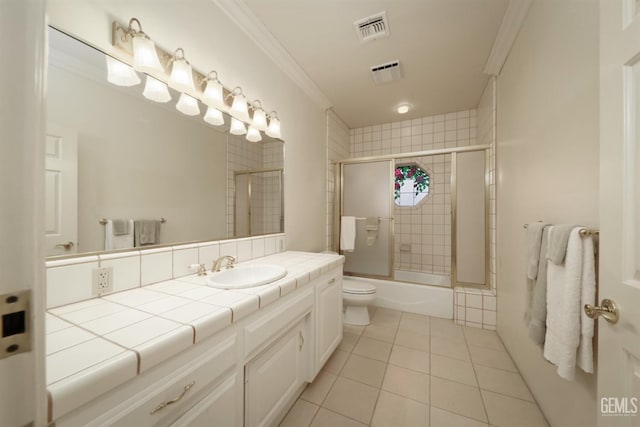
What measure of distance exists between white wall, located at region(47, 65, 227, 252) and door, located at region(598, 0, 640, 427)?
1684mm

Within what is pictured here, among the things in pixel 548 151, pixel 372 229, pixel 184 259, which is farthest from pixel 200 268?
pixel 372 229

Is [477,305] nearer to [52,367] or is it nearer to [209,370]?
[209,370]

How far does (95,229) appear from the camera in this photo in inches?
37.2

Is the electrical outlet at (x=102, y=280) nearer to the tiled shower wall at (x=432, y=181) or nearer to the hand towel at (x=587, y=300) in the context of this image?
the hand towel at (x=587, y=300)

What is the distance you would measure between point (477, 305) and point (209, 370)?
8.15 ft

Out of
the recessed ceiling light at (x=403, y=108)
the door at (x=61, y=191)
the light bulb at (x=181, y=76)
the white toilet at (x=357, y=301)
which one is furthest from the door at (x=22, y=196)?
the recessed ceiling light at (x=403, y=108)

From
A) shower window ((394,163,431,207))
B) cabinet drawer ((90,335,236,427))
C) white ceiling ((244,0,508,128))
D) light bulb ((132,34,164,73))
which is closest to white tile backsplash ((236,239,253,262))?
cabinet drawer ((90,335,236,427))

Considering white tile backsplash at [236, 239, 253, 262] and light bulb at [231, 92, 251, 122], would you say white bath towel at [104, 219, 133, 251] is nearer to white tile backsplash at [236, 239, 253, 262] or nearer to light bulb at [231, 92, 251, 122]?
white tile backsplash at [236, 239, 253, 262]

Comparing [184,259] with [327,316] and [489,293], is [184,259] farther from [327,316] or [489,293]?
[489,293]

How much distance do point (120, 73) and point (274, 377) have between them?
1553 mm

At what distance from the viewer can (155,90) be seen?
1.15 m

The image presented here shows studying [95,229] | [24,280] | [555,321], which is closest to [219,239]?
[95,229]

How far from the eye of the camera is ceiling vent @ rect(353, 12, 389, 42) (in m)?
1.64

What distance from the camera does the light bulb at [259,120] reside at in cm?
170
